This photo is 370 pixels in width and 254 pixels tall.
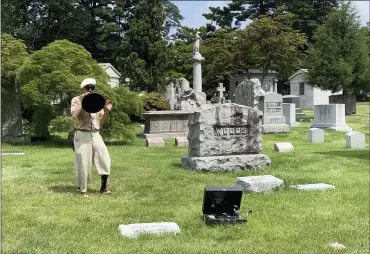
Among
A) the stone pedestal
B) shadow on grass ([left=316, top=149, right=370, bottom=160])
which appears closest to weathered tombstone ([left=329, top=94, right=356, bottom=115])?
the stone pedestal

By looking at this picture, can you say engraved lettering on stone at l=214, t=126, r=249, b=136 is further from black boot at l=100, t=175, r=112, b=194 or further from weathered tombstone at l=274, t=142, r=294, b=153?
black boot at l=100, t=175, r=112, b=194

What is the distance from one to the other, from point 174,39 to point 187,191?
142ft

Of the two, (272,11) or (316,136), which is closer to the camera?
(316,136)

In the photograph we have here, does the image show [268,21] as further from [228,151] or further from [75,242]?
[75,242]

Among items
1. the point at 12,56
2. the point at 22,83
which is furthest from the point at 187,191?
the point at 12,56

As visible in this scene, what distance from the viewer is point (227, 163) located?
10.4 m

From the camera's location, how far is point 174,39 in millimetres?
50156

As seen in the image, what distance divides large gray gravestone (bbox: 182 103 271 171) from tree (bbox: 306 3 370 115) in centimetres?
2194

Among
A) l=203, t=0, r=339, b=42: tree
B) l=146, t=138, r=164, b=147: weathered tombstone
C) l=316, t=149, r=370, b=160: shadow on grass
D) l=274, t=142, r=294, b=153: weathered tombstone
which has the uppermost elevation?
l=203, t=0, r=339, b=42: tree

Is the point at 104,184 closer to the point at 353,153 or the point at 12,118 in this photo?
the point at 353,153

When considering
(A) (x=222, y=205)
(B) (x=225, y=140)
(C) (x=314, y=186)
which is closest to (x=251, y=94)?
(B) (x=225, y=140)

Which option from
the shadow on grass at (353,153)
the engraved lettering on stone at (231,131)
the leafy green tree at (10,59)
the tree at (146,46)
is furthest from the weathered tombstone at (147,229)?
the tree at (146,46)

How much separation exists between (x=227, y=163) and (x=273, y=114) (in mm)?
12782

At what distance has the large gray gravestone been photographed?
34.2 ft
